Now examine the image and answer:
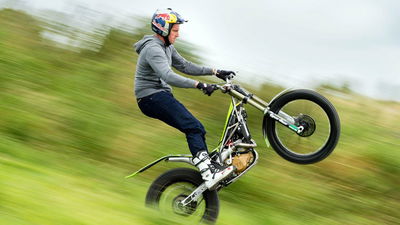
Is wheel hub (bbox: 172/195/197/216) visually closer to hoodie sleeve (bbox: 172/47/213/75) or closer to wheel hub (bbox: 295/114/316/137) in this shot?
wheel hub (bbox: 295/114/316/137)

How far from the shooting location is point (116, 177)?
30.9ft

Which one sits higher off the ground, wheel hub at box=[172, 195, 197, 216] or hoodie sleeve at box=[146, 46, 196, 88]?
hoodie sleeve at box=[146, 46, 196, 88]

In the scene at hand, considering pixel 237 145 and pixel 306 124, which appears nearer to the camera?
pixel 237 145

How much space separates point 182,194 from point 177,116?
92cm

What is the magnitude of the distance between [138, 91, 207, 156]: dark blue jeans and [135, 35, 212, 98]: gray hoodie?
11cm

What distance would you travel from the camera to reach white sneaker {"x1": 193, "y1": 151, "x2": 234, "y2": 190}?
7.13 m

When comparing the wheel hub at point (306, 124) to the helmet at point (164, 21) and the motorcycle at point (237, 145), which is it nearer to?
the motorcycle at point (237, 145)

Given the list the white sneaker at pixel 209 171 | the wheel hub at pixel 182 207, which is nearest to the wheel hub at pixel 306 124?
the white sneaker at pixel 209 171

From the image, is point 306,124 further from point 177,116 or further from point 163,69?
point 163,69

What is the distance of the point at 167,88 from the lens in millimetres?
7613

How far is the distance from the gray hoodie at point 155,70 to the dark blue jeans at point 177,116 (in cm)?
11

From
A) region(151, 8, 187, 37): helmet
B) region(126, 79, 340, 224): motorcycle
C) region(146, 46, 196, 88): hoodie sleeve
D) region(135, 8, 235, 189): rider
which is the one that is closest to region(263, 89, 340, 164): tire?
region(126, 79, 340, 224): motorcycle

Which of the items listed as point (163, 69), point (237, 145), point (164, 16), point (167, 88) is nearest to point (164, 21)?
point (164, 16)

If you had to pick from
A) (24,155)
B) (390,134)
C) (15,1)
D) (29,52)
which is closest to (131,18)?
(29,52)
